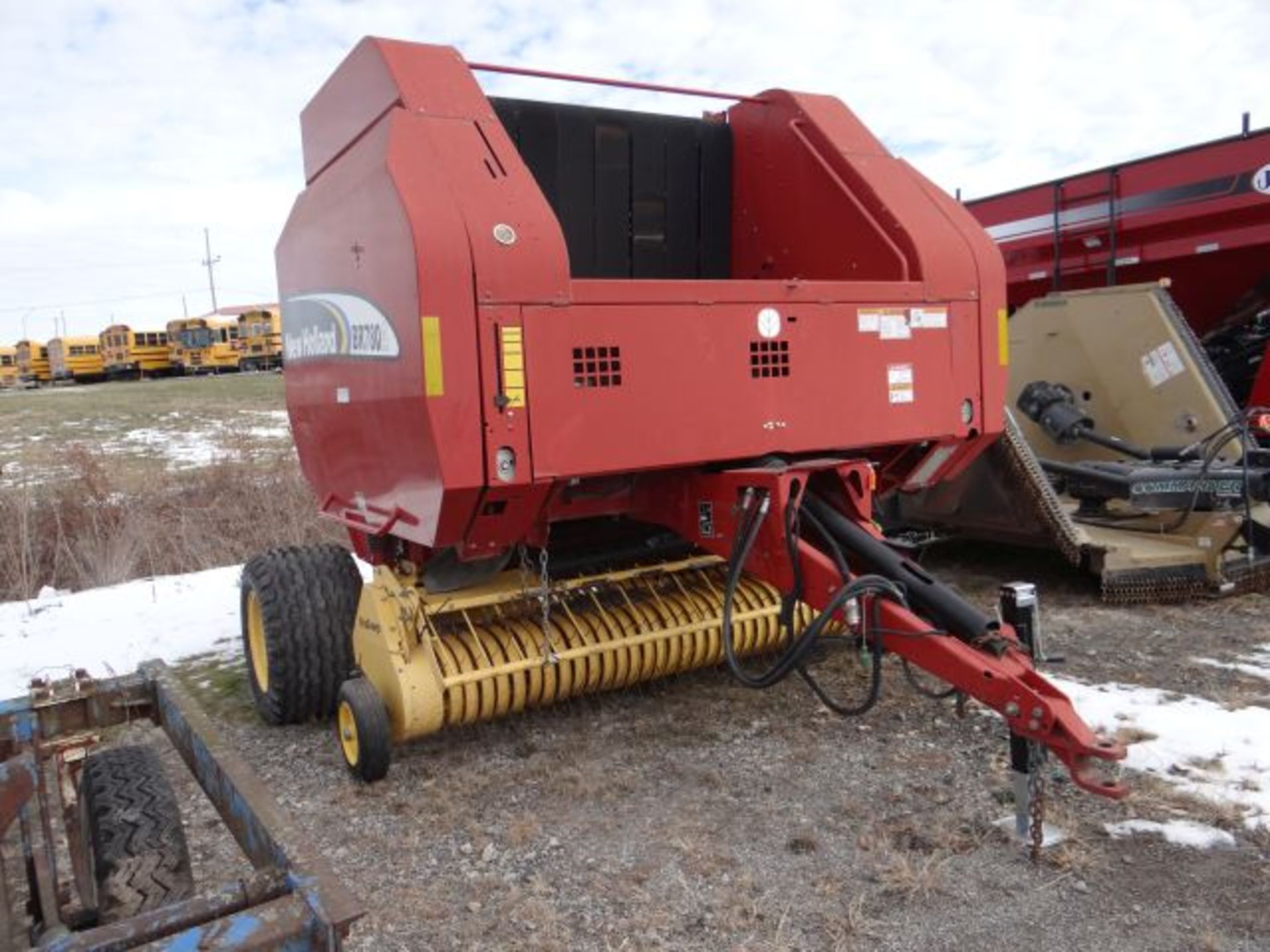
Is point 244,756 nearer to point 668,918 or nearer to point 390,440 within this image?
point 390,440

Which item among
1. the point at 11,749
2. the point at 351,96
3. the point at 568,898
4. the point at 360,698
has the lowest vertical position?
the point at 568,898

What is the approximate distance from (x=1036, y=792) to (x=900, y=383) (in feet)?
5.01

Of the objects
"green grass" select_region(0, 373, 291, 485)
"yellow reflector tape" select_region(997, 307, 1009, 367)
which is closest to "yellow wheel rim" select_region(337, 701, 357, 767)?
"yellow reflector tape" select_region(997, 307, 1009, 367)

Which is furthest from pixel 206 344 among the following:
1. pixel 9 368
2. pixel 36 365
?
pixel 9 368

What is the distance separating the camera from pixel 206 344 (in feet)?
152

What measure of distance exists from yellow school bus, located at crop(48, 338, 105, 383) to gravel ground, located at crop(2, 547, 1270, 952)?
5111 centimetres

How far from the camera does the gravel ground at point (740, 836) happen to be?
2.57 metres

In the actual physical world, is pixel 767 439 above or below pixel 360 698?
above

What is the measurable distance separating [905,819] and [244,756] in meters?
2.35

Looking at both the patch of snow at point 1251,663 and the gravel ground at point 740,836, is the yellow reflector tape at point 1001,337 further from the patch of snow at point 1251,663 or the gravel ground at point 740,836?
the patch of snow at point 1251,663

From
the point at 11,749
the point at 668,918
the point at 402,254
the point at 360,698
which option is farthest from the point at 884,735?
the point at 11,749

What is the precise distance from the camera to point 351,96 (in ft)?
11.9

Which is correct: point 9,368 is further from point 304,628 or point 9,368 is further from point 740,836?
point 740,836

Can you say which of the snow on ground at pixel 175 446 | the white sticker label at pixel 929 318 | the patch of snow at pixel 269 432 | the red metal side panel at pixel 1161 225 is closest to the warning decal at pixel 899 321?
the white sticker label at pixel 929 318
